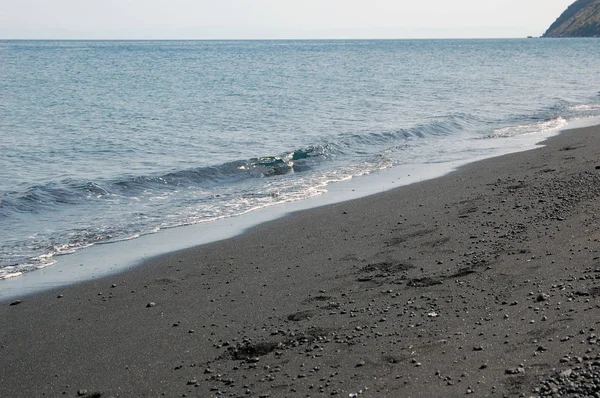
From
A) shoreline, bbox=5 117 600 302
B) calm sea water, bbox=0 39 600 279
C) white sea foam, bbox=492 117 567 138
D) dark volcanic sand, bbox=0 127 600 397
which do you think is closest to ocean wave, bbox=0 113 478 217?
calm sea water, bbox=0 39 600 279

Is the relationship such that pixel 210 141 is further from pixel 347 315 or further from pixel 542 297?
pixel 542 297

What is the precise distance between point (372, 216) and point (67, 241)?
5.35 meters

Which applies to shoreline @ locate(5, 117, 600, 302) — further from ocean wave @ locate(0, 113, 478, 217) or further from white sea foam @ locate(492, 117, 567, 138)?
white sea foam @ locate(492, 117, 567, 138)

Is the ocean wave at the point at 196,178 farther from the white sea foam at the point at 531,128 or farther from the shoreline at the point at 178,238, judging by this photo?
the shoreline at the point at 178,238

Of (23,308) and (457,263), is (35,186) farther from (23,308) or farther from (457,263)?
(457,263)

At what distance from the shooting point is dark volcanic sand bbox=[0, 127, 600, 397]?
6.26m

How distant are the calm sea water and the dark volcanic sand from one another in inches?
113

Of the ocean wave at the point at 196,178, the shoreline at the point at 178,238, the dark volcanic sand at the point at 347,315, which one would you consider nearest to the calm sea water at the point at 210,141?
the ocean wave at the point at 196,178

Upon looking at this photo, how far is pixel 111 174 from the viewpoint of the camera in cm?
1831

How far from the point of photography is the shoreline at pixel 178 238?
10109mm

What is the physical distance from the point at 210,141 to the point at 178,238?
38.6 ft

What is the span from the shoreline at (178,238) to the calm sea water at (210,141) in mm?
394

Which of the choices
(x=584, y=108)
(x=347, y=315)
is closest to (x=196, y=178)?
(x=347, y=315)

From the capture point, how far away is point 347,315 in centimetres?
775
